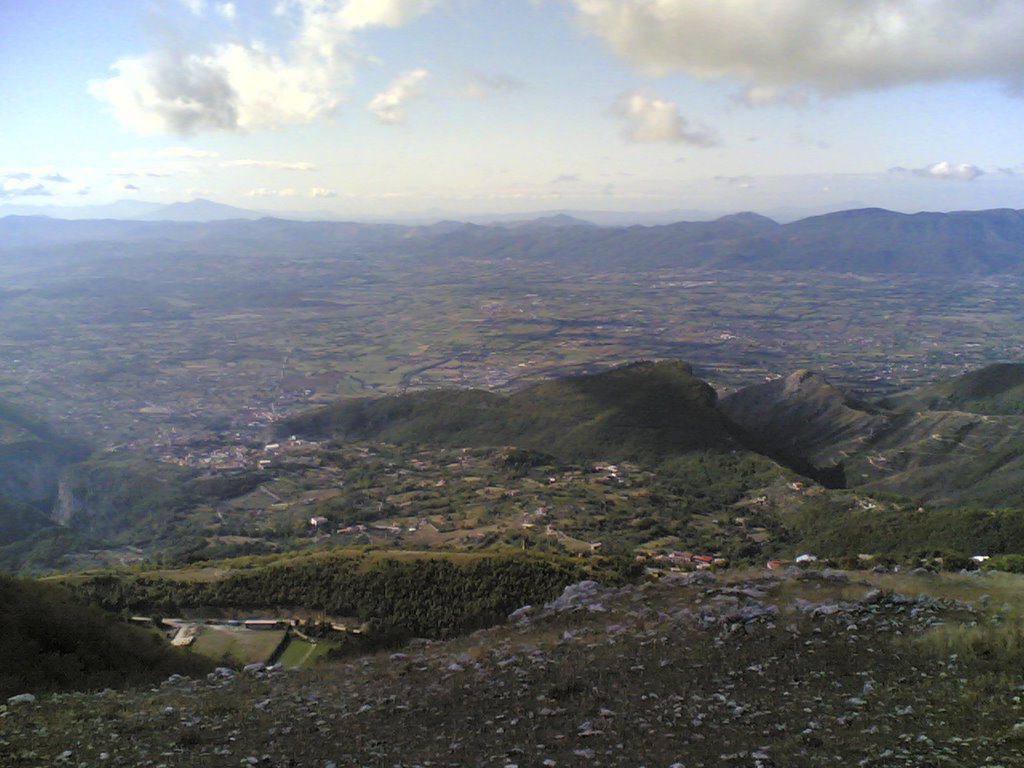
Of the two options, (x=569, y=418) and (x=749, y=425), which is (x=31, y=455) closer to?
(x=569, y=418)

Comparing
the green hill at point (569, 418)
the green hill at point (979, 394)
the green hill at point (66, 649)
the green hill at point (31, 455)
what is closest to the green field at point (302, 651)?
the green hill at point (66, 649)

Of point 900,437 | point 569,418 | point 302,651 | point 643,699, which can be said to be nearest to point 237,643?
point 302,651

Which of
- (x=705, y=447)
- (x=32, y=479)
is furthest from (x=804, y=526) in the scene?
(x=32, y=479)

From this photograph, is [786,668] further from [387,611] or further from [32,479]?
[32,479]

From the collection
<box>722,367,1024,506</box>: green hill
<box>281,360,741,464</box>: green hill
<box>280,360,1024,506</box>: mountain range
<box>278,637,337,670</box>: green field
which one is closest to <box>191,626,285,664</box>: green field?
<box>278,637,337,670</box>: green field

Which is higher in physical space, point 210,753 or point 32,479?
point 210,753

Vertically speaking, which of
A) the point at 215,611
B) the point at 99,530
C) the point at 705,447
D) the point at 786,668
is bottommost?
the point at 99,530

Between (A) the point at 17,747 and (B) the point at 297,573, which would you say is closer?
(A) the point at 17,747

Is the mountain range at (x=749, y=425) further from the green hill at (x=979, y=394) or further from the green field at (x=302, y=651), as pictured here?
the green field at (x=302, y=651)
